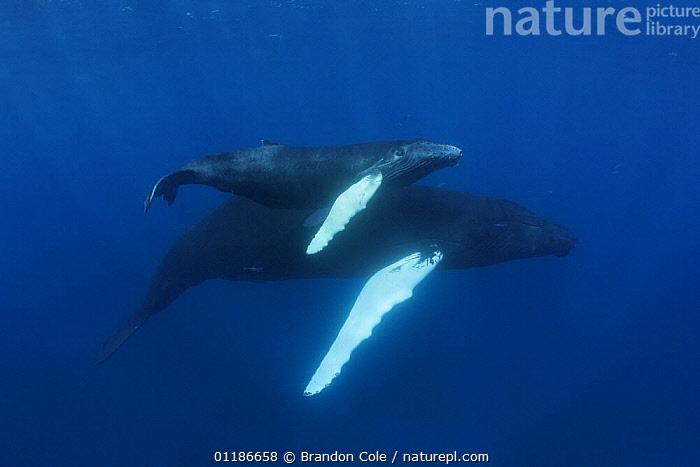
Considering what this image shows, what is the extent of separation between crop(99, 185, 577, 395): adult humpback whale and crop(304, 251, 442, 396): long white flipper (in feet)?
0.06

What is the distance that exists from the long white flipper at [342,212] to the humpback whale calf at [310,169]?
1.00 ft

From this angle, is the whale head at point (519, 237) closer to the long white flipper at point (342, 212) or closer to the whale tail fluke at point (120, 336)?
the long white flipper at point (342, 212)

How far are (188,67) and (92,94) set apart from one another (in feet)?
39.1

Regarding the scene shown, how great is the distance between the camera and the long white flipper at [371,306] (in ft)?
21.6

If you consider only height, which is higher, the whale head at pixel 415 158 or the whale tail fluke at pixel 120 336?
the whale head at pixel 415 158

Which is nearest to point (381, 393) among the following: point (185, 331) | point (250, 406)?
point (250, 406)

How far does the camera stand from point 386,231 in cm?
777

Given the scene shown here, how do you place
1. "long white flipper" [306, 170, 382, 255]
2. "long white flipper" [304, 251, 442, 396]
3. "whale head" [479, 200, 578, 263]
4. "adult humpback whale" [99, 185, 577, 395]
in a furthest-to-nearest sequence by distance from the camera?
1. "whale head" [479, 200, 578, 263]
2. "adult humpback whale" [99, 185, 577, 395]
3. "long white flipper" [304, 251, 442, 396]
4. "long white flipper" [306, 170, 382, 255]

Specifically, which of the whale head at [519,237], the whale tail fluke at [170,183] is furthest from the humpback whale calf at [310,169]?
the whale head at [519,237]

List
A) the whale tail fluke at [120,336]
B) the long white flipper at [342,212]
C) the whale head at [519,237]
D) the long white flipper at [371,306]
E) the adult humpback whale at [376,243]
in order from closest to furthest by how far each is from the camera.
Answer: the long white flipper at [342,212]
the long white flipper at [371,306]
the adult humpback whale at [376,243]
the whale head at [519,237]
the whale tail fluke at [120,336]

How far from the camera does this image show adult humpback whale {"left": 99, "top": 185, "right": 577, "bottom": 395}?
7715 millimetres

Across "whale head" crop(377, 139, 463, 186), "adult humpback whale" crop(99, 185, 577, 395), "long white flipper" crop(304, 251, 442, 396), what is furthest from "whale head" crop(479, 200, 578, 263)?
"whale head" crop(377, 139, 463, 186)

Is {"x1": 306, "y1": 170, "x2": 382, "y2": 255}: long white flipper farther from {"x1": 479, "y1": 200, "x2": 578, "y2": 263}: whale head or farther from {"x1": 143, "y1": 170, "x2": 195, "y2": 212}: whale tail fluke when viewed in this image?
{"x1": 479, "y1": 200, "x2": 578, "y2": 263}: whale head

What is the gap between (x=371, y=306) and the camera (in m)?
6.89
